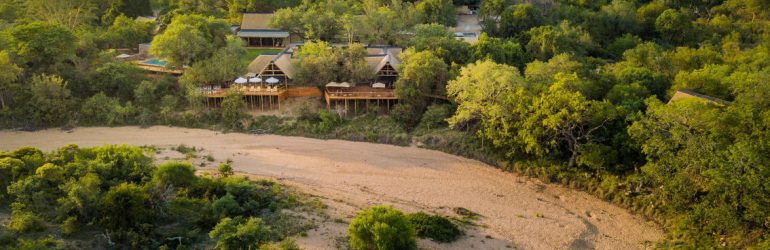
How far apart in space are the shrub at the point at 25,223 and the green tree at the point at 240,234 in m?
7.16

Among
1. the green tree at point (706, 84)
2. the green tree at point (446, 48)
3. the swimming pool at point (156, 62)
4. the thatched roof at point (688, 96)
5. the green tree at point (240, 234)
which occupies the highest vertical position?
the green tree at point (446, 48)

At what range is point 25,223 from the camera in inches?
957

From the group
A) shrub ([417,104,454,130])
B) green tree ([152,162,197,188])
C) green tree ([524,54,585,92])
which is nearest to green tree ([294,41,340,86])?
shrub ([417,104,454,130])

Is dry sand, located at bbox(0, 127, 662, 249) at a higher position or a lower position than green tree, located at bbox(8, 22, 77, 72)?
lower

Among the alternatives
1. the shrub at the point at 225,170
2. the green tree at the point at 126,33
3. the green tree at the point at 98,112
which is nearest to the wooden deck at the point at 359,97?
the shrub at the point at 225,170

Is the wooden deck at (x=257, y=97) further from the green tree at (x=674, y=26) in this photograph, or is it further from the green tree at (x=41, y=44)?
the green tree at (x=674, y=26)

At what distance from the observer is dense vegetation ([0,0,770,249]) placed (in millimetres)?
26781

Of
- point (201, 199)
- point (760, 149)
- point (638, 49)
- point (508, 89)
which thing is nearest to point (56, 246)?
point (201, 199)

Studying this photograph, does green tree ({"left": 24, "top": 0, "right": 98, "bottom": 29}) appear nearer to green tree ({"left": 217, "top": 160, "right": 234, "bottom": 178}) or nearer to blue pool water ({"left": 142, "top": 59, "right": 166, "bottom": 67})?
blue pool water ({"left": 142, "top": 59, "right": 166, "bottom": 67})

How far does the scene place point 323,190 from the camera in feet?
101

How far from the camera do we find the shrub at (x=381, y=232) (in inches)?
901

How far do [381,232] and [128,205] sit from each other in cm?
1038

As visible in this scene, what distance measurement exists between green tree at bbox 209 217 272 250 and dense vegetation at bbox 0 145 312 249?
4 centimetres

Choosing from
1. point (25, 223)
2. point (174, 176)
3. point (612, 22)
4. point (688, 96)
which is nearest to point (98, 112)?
point (174, 176)
